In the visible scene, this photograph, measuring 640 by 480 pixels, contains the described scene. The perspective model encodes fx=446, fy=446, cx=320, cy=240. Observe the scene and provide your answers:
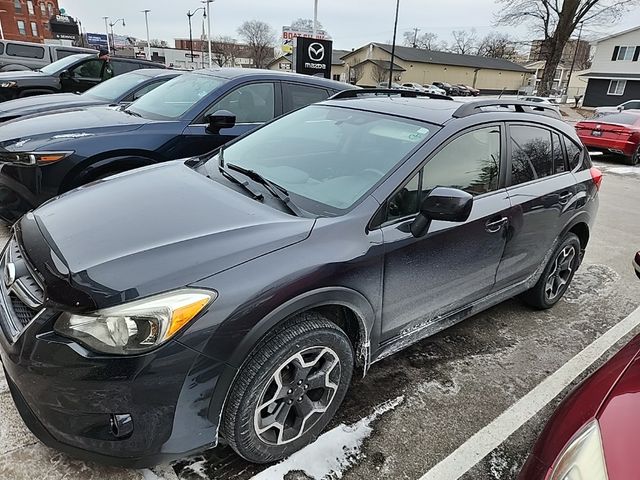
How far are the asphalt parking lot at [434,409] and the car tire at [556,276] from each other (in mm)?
128

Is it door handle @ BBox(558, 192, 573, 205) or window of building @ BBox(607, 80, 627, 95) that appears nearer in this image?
door handle @ BBox(558, 192, 573, 205)

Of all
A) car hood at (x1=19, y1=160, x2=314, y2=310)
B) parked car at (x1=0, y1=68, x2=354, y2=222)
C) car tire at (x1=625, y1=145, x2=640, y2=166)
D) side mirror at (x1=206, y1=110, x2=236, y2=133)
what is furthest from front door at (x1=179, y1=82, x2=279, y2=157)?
car tire at (x1=625, y1=145, x2=640, y2=166)

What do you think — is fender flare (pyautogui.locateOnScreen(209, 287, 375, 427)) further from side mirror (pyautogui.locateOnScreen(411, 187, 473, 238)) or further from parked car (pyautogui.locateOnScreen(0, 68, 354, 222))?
parked car (pyautogui.locateOnScreen(0, 68, 354, 222))

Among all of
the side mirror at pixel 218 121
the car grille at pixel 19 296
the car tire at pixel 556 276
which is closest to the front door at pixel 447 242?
the car tire at pixel 556 276

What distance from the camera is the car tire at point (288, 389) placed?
72.4 inches

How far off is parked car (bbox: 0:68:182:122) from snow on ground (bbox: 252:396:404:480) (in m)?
5.03

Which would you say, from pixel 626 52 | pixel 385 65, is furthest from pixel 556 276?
pixel 385 65

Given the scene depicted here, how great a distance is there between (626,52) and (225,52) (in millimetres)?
50859

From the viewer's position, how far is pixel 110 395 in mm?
1600

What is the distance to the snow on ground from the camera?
6.75 feet

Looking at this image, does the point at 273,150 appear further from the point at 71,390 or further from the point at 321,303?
the point at 71,390

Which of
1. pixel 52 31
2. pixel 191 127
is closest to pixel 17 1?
pixel 52 31

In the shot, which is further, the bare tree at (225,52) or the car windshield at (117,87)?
the bare tree at (225,52)

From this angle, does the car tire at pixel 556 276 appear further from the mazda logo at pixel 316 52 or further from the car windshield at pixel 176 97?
the mazda logo at pixel 316 52
